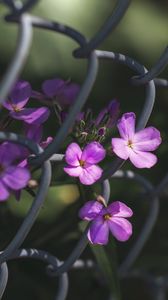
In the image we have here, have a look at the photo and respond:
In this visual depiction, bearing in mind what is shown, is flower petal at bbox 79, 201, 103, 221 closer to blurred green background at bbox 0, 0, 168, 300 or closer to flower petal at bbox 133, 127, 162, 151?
flower petal at bbox 133, 127, 162, 151

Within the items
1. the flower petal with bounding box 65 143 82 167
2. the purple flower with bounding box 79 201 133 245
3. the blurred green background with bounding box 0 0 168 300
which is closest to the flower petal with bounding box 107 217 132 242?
the purple flower with bounding box 79 201 133 245

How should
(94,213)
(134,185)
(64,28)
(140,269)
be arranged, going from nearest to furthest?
(64,28) → (94,213) → (140,269) → (134,185)

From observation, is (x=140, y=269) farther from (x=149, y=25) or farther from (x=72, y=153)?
(x=149, y=25)

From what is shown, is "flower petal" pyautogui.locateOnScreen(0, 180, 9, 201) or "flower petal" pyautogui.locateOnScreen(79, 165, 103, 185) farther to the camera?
"flower petal" pyautogui.locateOnScreen(79, 165, 103, 185)

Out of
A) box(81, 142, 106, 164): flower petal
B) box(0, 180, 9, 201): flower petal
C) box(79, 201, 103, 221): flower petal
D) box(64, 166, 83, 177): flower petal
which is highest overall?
box(81, 142, 106, 164): flower petal

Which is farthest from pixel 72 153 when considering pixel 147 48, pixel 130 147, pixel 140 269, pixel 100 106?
pixel 147 48

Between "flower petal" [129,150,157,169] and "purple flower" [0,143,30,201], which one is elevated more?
"purple flower" [0,143,30,201]

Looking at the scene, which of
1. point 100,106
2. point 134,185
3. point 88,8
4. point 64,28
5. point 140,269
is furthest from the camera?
point 88,8
